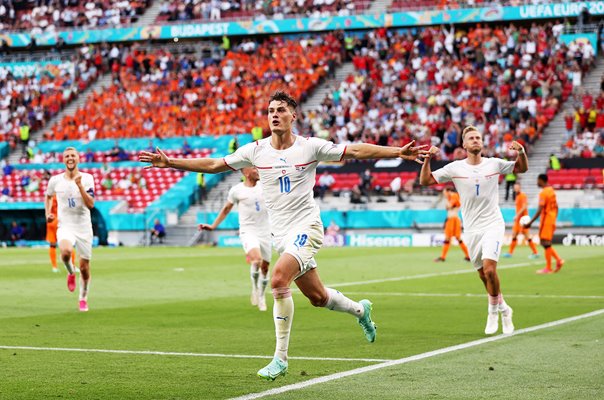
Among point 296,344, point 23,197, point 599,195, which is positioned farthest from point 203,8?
point 296,344

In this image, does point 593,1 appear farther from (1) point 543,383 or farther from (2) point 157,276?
(1) point 543,383

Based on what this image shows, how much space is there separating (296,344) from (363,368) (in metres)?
2.24

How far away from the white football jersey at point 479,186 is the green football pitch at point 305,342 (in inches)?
56.5

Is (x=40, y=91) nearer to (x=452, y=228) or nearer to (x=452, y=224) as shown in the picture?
Answer: (x=452, y=224)

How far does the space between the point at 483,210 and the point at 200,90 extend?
4668cm

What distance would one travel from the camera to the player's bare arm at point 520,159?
12.7 meters

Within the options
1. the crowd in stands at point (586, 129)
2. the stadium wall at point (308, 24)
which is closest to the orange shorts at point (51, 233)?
the crowd in stands at point (586, 129)

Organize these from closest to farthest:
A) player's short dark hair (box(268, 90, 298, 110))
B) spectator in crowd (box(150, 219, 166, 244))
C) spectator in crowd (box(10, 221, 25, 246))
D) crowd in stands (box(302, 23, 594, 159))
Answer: player's short dark hair (box(268, 90, 298, 110)) < spectator in crowd (box(150, 219, 166, 244)) < crowd in stands (box(302, 23, 594, 159)) < spectator in crowd (box(10, 221, 25, 246))

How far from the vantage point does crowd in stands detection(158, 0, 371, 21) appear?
6059 cm

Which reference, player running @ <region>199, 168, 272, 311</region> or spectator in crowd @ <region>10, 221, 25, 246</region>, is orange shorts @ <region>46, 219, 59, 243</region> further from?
spectator in crowd @ <region>10, 221, 25, 246</region>

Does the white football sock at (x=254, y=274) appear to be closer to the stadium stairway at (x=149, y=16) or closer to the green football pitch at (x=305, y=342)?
the green football pitch at (x=305, y=342)

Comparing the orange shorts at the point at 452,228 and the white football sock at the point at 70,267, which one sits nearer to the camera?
the white football sock at the point at 70,267

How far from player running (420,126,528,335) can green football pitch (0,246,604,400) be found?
540mm

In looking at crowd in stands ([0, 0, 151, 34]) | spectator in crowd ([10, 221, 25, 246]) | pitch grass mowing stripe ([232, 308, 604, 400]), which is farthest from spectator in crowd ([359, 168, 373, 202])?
pitch grass mowing stripe ([232, 308, 604, 400])
